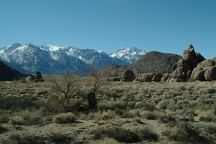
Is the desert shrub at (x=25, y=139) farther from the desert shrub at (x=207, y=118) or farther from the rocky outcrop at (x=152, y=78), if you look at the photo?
the rocky outcrop at (x=152, y=78)

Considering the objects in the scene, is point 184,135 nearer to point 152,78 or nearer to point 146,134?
point 146,134

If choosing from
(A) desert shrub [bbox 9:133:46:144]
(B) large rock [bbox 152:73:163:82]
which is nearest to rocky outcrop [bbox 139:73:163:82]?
(B) large rock [bbox 152:73:163:82]

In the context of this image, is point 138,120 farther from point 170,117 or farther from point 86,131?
point 86,131

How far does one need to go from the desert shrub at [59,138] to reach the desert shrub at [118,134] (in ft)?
4.59

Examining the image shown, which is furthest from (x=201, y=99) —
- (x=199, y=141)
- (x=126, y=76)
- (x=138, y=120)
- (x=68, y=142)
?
(x=126, y=76)

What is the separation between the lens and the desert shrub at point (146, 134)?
2133cm

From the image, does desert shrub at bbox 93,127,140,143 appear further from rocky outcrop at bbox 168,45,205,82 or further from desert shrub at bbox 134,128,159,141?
rocky outcrop at bbox 168,45,205,82

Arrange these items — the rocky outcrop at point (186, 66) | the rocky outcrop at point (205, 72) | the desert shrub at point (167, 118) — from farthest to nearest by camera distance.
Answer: the rocky outcrop at point (186, 66) → the rocky outcrop at point (205, 72) → the desert shrub at point (167, 118)

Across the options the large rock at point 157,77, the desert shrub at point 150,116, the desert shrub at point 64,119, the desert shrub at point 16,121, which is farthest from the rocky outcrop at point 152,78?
the desert shrub at point 16,121

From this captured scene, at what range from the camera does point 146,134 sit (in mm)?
21672

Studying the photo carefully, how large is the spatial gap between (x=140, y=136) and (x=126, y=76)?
7659cm

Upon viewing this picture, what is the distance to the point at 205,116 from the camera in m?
27.4

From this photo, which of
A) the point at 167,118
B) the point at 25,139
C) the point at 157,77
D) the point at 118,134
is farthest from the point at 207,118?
the point at 157,77

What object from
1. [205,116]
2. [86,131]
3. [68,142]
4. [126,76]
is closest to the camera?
[68,142]
